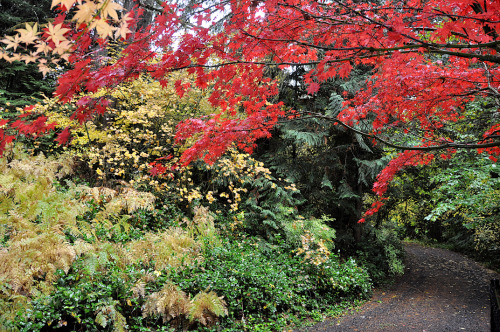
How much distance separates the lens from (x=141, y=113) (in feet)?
20.8

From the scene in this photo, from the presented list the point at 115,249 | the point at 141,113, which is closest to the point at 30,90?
the point at 141,113

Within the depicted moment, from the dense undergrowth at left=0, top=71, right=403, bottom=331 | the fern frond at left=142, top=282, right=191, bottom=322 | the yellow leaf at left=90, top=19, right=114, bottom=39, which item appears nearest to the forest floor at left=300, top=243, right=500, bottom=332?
the dense undergrowth at left=0, top=71, right=403, bottom=331

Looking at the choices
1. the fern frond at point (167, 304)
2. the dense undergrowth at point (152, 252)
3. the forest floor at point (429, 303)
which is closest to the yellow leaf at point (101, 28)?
the dense undergrowth at point (152, 252)

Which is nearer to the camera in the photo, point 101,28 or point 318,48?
point 101,28

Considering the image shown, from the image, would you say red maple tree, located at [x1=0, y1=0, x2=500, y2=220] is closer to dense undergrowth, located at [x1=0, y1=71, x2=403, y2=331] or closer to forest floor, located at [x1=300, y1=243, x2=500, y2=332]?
dense undergrowth, located at [x1=0, y1=71, x2=403, y2=331]

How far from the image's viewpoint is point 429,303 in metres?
7.56

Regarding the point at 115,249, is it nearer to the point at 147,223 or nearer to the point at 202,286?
the point at 202,286

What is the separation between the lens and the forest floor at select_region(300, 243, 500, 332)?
569cm

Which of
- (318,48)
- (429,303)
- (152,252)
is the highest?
(318,48)

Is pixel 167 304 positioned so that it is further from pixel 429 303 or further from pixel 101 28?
pixel 429 303

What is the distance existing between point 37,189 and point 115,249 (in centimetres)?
202

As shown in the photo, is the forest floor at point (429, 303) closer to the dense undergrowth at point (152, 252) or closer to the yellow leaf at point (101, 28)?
the dense undergrowth at point (152, 252)

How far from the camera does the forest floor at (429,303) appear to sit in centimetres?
569

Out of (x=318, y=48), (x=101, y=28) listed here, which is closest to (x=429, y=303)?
(x=318, y=48)
